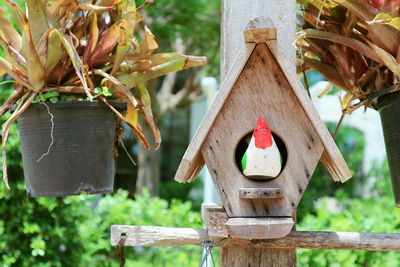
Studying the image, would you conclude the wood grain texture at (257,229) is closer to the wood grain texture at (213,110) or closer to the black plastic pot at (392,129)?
the wood grain texture at (213,110)

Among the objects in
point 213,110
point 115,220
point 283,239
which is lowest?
point 115,220

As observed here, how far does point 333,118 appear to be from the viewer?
4719 millimetres

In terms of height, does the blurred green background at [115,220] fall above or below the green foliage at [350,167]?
above

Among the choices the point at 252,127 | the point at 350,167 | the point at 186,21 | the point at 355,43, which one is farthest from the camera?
the point at 350,167

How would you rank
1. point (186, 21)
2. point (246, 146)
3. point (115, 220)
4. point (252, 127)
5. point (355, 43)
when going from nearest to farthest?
point (252, 127) < point (246, 146) < point (355, 43) < point (115, 220) < point (186, 21)

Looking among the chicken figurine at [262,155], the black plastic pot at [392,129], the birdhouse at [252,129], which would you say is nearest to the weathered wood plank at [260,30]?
the birdhouse at [252,129]

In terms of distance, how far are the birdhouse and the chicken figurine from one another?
0.05 meters

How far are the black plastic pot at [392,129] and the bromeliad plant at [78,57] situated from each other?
647 mm

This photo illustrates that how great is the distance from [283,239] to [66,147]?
2.53 feet

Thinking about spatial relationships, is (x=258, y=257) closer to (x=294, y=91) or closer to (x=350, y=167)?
(x=294, y=91)

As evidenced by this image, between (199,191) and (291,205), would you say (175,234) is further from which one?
(199,191)

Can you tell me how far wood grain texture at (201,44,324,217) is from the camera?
4.79ft

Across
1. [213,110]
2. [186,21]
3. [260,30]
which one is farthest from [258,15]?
[186,21]

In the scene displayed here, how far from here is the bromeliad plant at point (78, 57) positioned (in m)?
1.69
